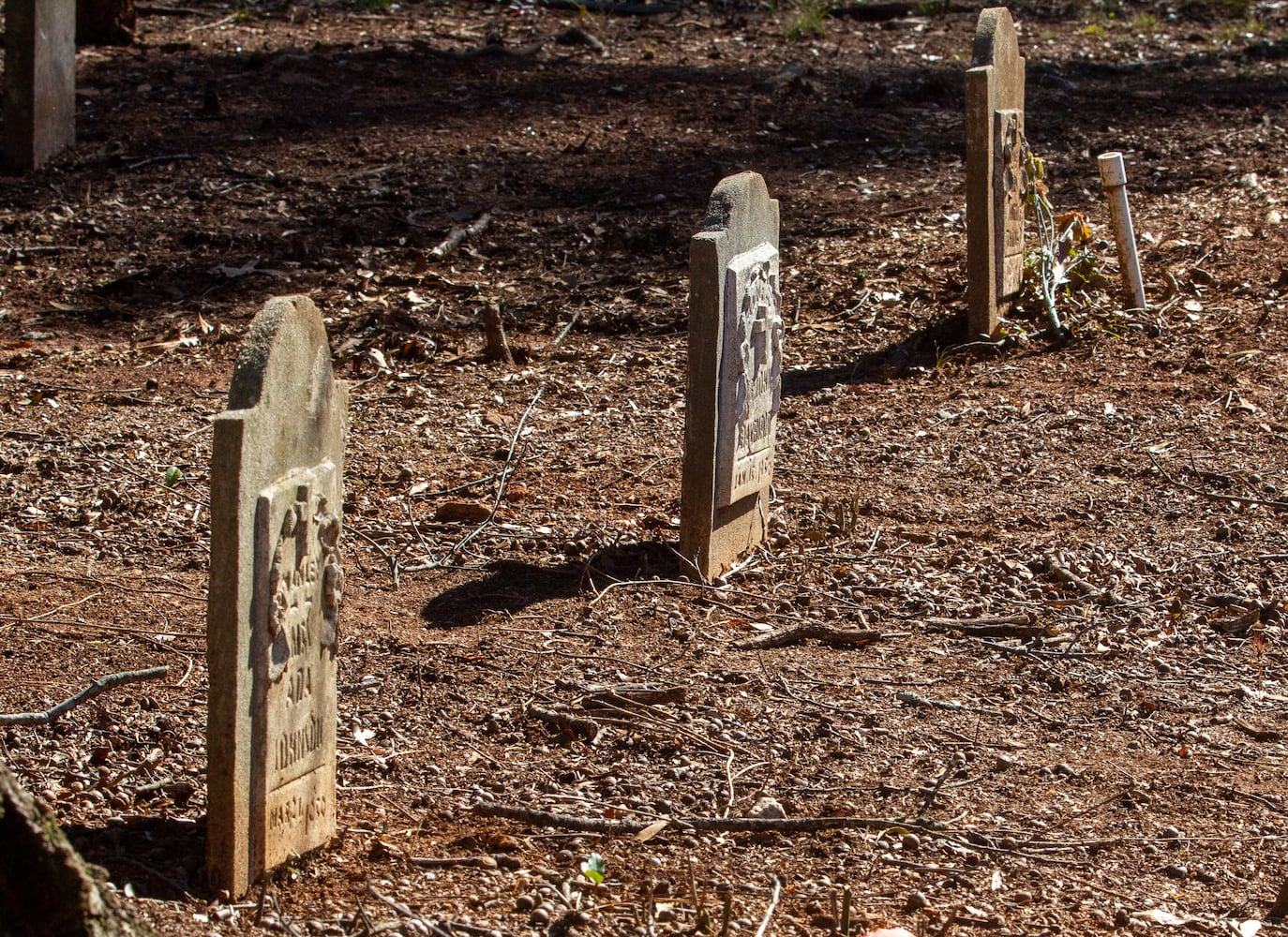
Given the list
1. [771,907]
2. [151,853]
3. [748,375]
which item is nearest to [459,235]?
[748,375]

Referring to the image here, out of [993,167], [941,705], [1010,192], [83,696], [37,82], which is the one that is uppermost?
[37,82]

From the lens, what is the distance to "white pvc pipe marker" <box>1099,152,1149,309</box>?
25.3 ft

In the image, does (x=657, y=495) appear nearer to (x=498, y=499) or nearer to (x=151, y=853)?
(x=498, y=499)

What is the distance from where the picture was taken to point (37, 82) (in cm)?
953

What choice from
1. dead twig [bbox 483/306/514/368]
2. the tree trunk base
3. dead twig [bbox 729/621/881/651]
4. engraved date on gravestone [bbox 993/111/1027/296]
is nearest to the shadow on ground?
the tree trunk base

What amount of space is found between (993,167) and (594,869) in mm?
4828

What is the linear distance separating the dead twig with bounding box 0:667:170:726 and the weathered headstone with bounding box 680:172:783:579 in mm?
1794

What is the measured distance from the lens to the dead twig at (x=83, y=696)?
3.85 meters

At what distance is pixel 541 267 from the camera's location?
8789 millimetres

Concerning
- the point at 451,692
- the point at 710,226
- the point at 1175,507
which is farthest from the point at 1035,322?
the point at 451,692

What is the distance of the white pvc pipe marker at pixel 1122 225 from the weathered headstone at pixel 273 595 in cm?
534

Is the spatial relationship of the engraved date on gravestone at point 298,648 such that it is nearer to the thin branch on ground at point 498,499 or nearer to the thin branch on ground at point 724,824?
the thin branch on ground at point 724,824

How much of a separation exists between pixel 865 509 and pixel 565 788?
2365 mm

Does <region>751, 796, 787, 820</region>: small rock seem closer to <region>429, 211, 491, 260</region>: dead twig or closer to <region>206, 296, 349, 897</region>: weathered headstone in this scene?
<region>206, 296, 349, 897</region>: weathered headstone
